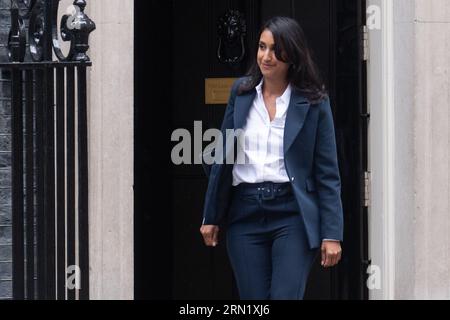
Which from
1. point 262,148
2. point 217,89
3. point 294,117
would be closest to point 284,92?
point 294,117

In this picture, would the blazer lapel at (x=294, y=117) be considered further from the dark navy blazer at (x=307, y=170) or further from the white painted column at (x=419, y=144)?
the white painted column at (x=419, y=144)

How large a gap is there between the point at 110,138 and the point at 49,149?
1.32m

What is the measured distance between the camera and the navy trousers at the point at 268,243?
4.95 metres

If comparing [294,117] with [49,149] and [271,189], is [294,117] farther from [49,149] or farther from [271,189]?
[49,149]

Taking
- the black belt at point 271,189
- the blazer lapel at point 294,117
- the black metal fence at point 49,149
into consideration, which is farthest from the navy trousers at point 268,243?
the black metal fence at point 49,149

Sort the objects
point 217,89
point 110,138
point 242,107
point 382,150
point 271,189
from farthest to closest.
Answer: point 217,89 → point 382,150 → point 110,138 → point 242,107 → point 271,189

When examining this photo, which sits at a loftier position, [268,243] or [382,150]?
[382,150]

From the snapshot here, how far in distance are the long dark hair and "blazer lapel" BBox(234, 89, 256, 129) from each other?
3 centimetres

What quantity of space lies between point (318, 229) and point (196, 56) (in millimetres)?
2564

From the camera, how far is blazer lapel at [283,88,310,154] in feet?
16.2

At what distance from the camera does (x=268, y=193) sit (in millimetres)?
4941

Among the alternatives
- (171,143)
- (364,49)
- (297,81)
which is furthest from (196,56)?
(297,81)

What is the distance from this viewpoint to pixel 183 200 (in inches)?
290
